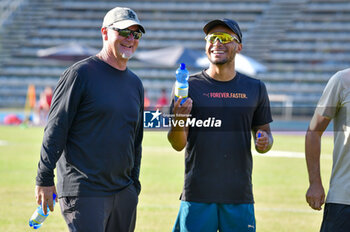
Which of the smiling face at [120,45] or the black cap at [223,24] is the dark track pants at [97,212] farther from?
the black cap at [223,24]

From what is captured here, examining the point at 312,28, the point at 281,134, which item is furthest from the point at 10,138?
the point at 312,28

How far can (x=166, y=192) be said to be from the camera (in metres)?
11.5

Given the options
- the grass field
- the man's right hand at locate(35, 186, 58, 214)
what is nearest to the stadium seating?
the grass field

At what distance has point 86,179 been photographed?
4.52 meters

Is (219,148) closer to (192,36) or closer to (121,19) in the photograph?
(121,19)

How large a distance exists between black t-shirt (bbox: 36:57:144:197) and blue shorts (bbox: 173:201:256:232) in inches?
23.8

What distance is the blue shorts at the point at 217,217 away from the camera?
489cm

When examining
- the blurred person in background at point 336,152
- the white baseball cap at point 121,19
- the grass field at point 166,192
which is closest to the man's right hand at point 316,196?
the blurred person in background at point 336,152

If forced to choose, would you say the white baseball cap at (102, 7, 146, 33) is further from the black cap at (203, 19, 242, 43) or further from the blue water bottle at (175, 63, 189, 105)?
the black cap at (203, 19, 242, 43)

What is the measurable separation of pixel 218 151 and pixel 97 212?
1.03m

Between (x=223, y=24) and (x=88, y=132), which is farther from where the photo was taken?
(x=223, y=24)

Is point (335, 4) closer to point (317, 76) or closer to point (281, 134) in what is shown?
point (317, 76)

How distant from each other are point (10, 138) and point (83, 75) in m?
20.1

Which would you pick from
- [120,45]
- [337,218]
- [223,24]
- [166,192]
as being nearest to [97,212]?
[120,45]
